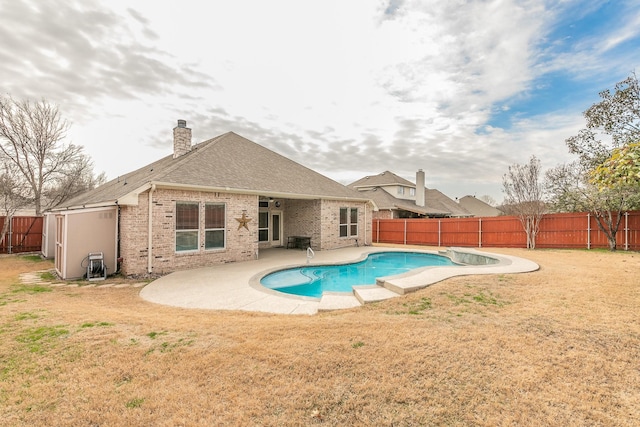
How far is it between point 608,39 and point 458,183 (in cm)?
2485

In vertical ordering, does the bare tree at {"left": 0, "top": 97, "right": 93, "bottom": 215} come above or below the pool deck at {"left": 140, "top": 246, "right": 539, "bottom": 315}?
above

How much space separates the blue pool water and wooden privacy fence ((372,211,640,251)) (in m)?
5.00

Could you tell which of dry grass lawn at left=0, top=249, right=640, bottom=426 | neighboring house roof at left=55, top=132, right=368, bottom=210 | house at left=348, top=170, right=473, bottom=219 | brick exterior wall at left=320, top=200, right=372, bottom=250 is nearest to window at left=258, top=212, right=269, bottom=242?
neighboring house roof at left=55, top=132, right=368, bottom=210

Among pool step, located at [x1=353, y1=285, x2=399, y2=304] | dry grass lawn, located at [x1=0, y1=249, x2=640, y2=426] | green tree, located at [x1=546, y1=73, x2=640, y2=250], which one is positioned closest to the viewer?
dry grass lawn, located at [x1=0, y1=249, x2=640, y2=426]

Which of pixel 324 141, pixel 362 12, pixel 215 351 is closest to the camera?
pixel 215 351

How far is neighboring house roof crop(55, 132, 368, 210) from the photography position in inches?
399

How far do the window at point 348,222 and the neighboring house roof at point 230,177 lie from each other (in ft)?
3.17

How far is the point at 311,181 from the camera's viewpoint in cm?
1625

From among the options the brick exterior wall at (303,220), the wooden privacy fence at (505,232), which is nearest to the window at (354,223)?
the brick exterior wall at (303,220)

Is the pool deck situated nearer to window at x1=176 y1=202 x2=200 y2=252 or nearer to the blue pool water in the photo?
the blue pool water

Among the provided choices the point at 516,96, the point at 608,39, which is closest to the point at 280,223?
the point at 516,96

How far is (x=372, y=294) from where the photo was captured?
6805 millimetres

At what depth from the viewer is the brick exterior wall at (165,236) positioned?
30.5ft

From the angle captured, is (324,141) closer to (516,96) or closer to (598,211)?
(516,96)
